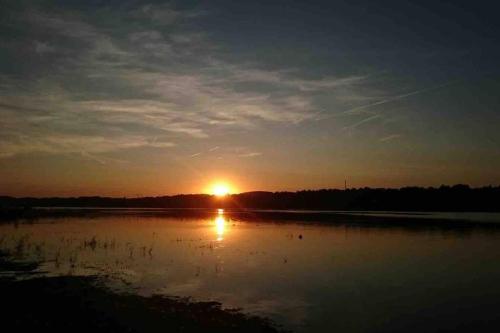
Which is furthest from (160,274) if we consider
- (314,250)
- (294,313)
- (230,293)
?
(314,250)

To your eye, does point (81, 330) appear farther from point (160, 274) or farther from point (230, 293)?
point (160, 274)

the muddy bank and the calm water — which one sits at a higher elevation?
the muddy bank

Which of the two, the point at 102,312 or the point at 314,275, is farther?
the point at 314,275

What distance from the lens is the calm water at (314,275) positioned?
2450 centimetres

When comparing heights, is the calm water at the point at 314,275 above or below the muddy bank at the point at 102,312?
below

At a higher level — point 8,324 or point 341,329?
point 8,324

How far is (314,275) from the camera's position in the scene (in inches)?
1423

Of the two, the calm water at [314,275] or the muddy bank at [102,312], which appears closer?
the muddy bank at [102,312]

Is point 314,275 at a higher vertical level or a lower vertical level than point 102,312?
lower

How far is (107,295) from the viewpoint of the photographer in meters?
25.2

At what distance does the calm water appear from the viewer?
24500mm

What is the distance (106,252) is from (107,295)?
21.9 meters

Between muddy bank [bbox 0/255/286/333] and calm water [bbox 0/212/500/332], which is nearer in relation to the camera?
muddy bank [bbox 0/255/286/333]

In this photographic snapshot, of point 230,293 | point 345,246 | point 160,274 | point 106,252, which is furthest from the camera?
point 345,246
